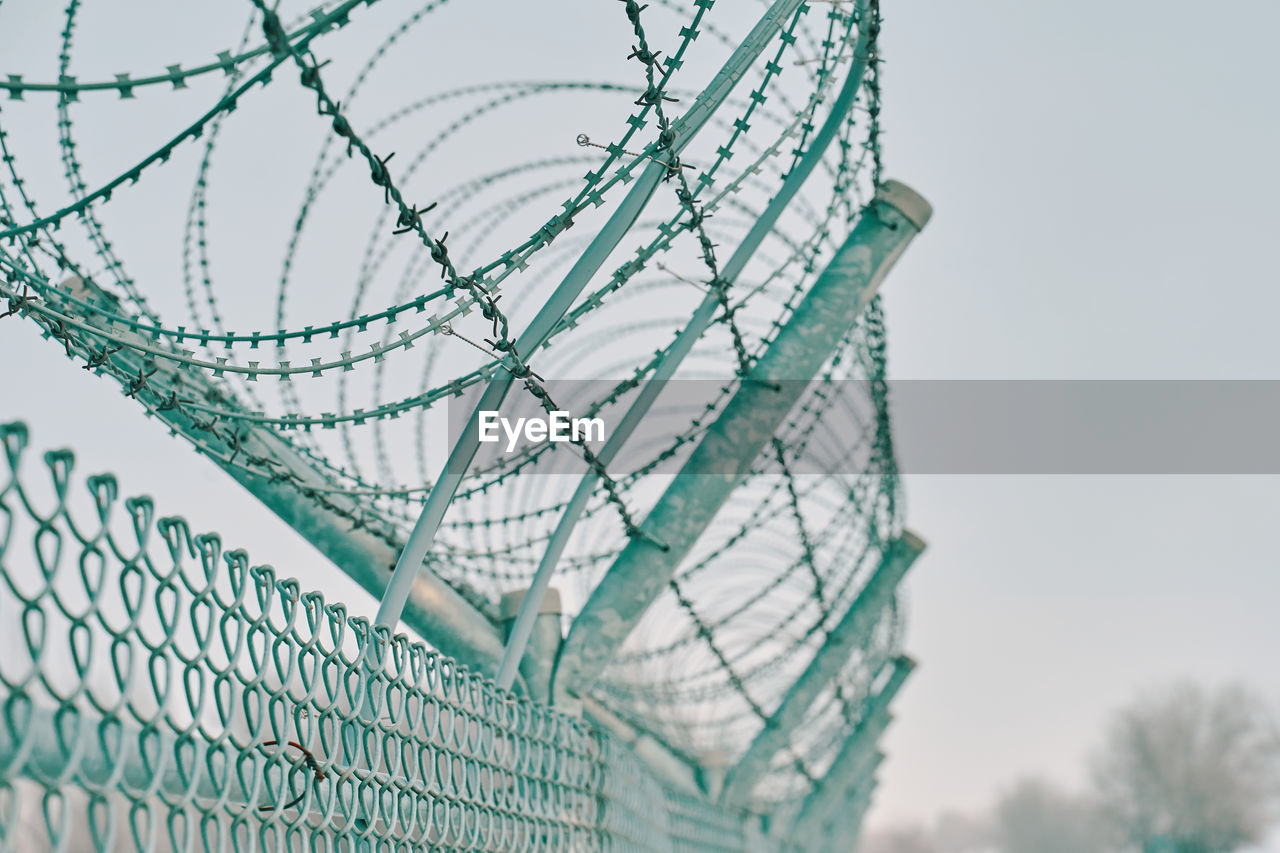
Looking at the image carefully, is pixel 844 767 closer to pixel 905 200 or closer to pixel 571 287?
pixel 905 200

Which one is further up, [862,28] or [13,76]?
Answer: [862,28]

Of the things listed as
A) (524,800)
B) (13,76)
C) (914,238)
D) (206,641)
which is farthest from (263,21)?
(914,238)

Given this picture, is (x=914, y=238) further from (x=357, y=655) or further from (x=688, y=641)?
(x=357, y=655)

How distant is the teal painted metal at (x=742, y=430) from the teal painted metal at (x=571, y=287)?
3.40ft

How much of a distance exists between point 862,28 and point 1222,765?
42.2 meters

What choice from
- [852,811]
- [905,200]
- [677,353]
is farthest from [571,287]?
[852,811]

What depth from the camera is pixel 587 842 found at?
148 inches

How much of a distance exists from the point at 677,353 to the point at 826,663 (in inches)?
157

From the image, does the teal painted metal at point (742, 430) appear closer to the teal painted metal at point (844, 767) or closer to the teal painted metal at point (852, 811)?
the teal painted metal at point (844, 767)

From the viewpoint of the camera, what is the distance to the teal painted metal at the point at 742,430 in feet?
14.3

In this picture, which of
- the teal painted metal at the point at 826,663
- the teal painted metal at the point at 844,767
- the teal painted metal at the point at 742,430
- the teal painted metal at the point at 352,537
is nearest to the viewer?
the teal painted metal at the point at 352,537

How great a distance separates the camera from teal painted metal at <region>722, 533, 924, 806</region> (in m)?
7.23

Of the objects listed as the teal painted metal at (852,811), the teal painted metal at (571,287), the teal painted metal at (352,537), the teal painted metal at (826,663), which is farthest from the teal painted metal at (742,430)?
the teal painted metal at (852,811)

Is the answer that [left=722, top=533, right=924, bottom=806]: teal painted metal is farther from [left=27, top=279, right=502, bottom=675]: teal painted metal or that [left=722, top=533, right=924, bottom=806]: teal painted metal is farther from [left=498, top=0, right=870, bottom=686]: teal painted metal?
[left=498, top=0, right=870, bottom=686]: teal painted metal
